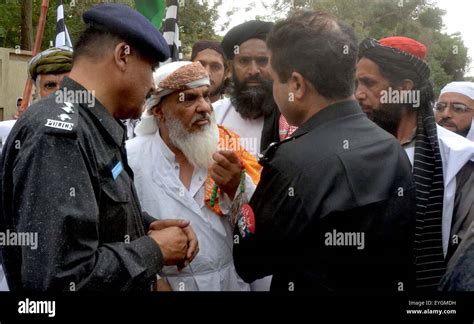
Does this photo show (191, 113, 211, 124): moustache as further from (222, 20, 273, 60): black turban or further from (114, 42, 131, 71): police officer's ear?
(222, 20, 273, 60): black turban

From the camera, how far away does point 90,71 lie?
1.68 m

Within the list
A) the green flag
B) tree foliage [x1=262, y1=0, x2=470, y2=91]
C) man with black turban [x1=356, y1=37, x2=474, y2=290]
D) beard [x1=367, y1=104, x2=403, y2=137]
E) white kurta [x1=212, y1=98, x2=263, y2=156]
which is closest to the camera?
man with black turban [x1=356, y1=37, x2=474, y2=290]

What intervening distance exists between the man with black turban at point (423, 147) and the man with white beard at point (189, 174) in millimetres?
704

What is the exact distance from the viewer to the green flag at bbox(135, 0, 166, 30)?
4.48 m

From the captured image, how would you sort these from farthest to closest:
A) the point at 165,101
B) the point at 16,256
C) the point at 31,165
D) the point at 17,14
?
the point at 17,14 < the point at 165,101 < the point at 16,256 < the point at 31,165

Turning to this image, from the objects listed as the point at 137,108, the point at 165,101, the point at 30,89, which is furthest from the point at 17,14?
the point at 137,108

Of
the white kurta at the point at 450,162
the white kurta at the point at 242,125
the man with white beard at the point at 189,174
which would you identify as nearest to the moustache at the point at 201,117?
the man with white beard at the point at 189,174

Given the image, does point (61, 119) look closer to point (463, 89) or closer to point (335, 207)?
point (335, 207)

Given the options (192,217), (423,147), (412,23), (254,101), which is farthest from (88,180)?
(412,23)

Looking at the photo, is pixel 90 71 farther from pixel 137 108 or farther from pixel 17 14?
pixel 17 14

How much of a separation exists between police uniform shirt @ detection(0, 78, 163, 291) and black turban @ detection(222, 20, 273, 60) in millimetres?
2202

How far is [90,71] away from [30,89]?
9.78ft

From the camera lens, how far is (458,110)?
4.19 metres

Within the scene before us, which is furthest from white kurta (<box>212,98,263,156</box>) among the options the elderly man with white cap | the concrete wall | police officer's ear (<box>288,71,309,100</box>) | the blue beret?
the concrete wall
